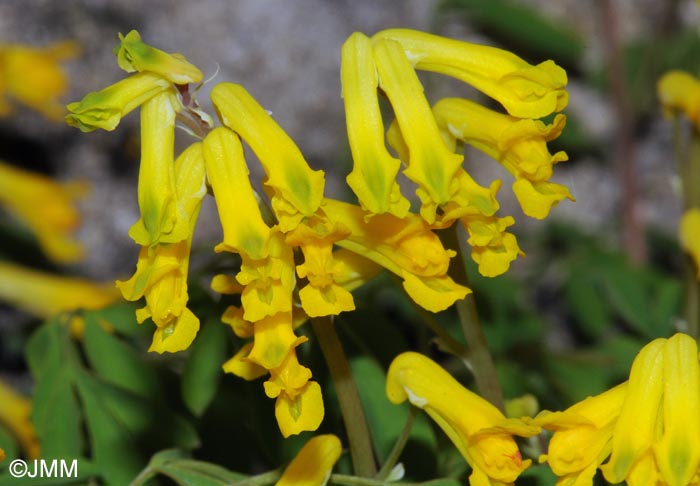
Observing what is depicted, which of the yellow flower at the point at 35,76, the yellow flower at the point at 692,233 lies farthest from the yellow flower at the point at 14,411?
the yellow flower at the point at 692,233

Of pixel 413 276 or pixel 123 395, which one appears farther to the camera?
pixel 123 395

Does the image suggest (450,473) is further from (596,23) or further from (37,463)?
(596,23)

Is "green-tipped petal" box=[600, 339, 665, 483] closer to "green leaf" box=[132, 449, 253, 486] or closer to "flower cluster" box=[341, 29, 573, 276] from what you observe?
"flower cluster" box=[341, 29, 573, 276]

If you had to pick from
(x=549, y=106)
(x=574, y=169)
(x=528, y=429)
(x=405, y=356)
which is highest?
(x=574, y=169)

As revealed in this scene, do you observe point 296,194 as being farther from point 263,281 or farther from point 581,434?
point 581,434

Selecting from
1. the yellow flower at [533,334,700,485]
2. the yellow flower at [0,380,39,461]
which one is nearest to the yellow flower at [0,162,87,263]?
the yellow flower at [0,380,39,461]

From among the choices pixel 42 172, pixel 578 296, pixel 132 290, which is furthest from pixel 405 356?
pixel 42 172

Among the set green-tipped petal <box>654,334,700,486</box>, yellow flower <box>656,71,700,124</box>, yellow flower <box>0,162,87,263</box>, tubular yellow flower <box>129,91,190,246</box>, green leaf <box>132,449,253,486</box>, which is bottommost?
green-tipped petal <box>654,334,700,486</box>
